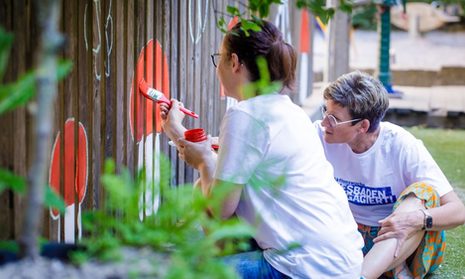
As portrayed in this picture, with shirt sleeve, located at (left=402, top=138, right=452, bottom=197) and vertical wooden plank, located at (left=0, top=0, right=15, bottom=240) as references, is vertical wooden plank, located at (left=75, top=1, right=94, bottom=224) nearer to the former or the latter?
vertical wooden plank, located at (left=0, top=0, right=15, bottom=240)

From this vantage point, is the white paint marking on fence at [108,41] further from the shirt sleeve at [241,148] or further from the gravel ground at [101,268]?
the gravel ground at [101,268]

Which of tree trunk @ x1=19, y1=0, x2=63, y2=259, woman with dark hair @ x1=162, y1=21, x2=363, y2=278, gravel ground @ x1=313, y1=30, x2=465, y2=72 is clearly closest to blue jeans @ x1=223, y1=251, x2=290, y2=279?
woman with dark hair @ x1=162, y1=21, x2=363, y2=278

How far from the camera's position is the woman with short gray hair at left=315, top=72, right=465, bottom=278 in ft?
11.4

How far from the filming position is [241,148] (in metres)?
2.52

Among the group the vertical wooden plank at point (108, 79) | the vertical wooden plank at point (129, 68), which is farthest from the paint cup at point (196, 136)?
the vertical wooden plank at point (129, 68)

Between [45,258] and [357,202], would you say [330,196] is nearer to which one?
[357,202]

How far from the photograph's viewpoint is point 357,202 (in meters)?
3.71

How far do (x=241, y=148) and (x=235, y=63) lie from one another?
45 cm

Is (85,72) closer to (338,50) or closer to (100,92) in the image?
(100,92)

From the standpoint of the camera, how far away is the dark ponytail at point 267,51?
2.78m

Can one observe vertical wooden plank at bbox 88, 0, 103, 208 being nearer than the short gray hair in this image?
Yes

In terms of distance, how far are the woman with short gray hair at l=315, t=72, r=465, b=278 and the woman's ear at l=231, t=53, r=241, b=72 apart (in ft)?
2.74

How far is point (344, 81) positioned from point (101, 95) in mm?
1064

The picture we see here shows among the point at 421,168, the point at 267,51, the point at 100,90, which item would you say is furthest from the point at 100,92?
the point at 421,168
